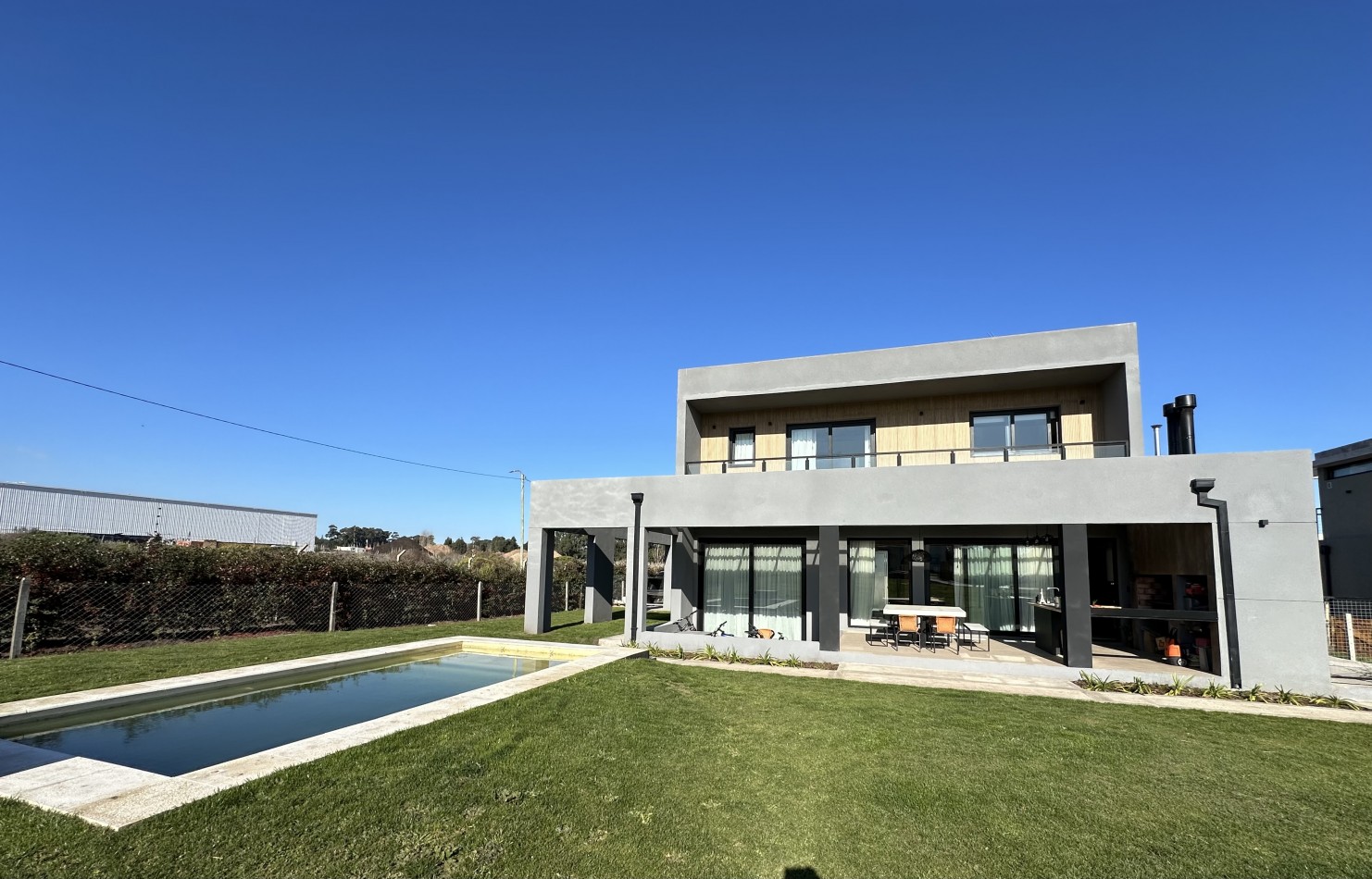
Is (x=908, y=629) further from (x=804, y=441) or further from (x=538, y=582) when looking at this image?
(x=538, y=582)

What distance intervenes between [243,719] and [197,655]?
5041 mm

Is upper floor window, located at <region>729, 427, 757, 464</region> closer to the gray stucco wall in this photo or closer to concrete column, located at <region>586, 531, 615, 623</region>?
the gray stucco wall

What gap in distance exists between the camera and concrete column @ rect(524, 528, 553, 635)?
1673 centimetres

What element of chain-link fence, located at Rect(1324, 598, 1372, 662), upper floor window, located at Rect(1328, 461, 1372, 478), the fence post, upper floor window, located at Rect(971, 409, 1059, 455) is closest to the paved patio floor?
upper floor window, located at Rect(971, 409, 1059, 455)

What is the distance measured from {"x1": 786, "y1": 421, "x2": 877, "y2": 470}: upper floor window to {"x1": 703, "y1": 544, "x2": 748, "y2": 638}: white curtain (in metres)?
2.85

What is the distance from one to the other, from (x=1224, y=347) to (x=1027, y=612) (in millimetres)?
9019

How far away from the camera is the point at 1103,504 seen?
11.6 m

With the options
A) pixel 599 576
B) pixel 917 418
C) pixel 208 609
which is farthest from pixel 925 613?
pixel 208 609

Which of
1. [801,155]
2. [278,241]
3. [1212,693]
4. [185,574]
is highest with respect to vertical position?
[801,155]

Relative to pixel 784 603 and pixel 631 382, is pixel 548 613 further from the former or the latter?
pixel 631 382

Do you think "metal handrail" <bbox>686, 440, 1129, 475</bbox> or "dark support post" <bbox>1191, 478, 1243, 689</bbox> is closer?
"dark support post" <bbox>1191, 478, 1243, 689</bbox>

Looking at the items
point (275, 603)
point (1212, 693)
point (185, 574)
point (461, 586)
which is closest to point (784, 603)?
point (1212, 693)

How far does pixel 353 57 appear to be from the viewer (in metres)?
13.0

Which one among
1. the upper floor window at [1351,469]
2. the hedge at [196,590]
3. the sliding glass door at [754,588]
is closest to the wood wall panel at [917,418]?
the sliding glass door at [754,588]
